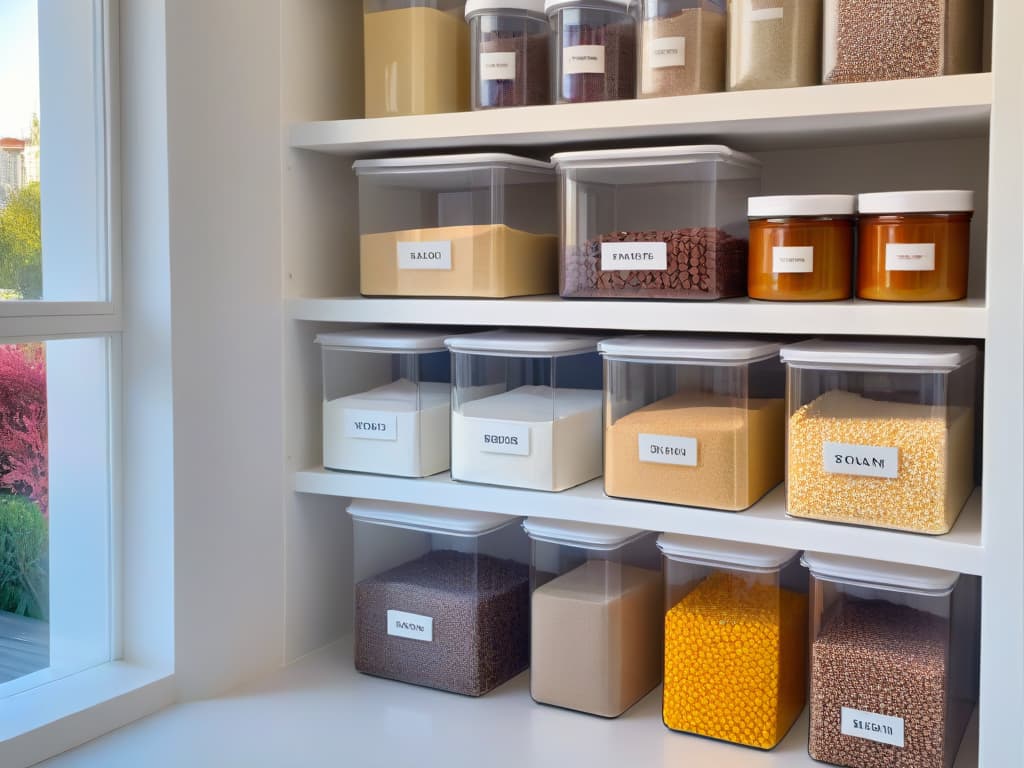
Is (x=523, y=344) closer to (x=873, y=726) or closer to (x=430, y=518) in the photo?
(x=430, y=518)

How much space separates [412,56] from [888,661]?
1.11 m

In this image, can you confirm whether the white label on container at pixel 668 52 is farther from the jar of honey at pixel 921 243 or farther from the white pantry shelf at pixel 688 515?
the white pantry shelf at pixel 688 515

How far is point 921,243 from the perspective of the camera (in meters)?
1.33

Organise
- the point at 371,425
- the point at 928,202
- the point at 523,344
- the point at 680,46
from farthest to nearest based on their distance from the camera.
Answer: the point at 371,425, the point at 523,344, the point at 680,46, the point at 928,202

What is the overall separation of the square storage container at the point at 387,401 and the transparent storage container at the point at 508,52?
385mm

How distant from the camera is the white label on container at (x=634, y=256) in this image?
1.49m

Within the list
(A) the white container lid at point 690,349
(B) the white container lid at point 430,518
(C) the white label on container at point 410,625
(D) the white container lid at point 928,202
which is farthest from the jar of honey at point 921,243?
(C) the white label on container at point 410,625

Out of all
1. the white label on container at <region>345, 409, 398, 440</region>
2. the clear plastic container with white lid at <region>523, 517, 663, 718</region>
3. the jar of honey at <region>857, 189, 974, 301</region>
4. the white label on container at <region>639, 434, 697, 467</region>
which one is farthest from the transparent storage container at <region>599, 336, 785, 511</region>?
the white label on container at <region>345, 409, 398, 440</region>

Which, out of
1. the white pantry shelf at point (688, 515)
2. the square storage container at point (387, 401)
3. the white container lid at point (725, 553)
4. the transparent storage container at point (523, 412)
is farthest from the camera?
the square storage container at point (387, 401)

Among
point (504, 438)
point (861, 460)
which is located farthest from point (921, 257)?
point (504, 438)

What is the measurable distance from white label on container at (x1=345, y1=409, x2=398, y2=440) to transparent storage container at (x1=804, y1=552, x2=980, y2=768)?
653 mm

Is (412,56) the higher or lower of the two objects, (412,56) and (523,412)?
the higher

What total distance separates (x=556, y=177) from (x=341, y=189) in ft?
1.37

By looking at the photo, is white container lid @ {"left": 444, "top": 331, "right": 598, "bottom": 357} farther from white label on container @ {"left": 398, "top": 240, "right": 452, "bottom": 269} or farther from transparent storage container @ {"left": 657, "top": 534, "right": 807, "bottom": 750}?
transparent storage container @ {"left": 657, "top": 534, "right": 807, "bottom": 750}
